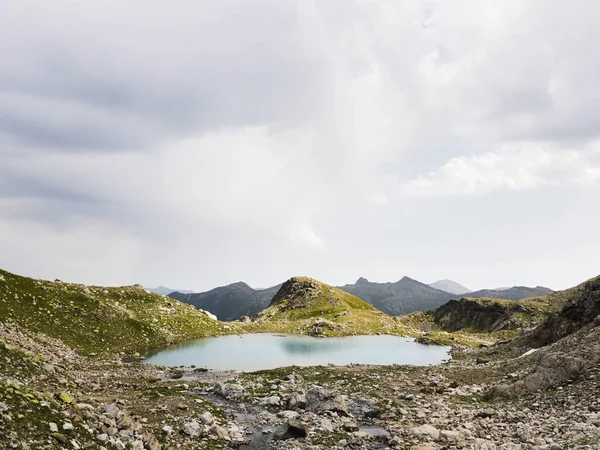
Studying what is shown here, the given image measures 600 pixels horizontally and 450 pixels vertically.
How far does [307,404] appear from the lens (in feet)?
92.5

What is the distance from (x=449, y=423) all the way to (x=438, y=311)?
187884 mm

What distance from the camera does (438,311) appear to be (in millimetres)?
195625

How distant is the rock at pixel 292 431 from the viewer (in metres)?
22.1

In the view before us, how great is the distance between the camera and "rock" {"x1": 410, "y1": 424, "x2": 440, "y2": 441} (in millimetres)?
20994

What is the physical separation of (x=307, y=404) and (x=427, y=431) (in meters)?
9.82

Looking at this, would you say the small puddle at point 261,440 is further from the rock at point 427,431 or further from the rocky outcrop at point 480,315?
the rocky outcrop at point 480,315

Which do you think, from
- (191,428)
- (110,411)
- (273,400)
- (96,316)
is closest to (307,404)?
(273,400)

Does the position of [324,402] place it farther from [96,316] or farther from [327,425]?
[96,316]

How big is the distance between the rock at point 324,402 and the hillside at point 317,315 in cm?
8353

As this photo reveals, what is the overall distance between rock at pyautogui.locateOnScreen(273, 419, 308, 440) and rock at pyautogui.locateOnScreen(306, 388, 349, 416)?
4.81m

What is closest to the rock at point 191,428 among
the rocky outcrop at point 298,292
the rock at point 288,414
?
the rock at point 288,414

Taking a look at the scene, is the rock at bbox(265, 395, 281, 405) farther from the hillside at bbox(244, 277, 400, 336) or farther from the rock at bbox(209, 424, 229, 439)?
the hillside at bbox(244, 277, 400, 336)

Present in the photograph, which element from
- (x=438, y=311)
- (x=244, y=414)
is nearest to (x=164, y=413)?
(x=244, y=414)

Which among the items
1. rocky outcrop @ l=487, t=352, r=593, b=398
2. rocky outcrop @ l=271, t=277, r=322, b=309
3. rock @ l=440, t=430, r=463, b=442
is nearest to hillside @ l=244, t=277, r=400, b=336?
rocky outcrop @ l=271, t=277, r=322, b=309
